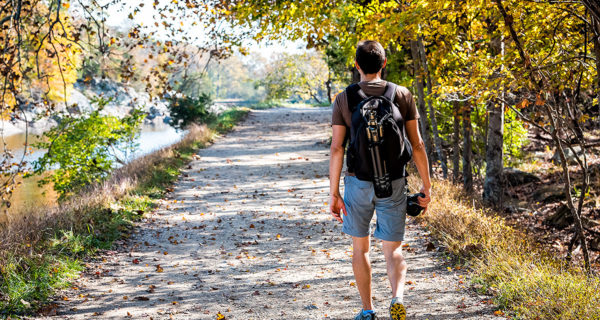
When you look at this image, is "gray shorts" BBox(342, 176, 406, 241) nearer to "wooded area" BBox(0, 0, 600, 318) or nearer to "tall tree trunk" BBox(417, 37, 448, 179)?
"wooded area" BBox(0, 0, 600, 318)

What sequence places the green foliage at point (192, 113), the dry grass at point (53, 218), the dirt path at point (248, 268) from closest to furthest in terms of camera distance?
the dirt path at point (248, 268) < the dry grass at point (53, 218) < the green foliage at point (192, 113)

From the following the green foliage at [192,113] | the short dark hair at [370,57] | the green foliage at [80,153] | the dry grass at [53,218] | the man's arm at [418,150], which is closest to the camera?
the short dark hair at [370,57]

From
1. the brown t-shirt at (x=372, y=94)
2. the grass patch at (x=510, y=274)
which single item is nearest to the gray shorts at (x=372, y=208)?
the brown t-shirt at (x=372, y=94)

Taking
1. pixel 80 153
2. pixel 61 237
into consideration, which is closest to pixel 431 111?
pixel 61 237

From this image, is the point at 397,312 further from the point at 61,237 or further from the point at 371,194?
the point at 61,237

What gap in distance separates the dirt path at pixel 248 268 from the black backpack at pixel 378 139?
5.09 feet

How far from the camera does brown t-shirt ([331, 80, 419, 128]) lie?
336 cm

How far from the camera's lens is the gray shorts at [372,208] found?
11.2ft

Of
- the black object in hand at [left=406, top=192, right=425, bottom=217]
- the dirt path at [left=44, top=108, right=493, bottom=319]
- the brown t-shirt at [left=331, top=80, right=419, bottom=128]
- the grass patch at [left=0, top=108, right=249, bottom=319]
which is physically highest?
the brown t-shirt at [left=331, top=80, right=419, bottom=128]

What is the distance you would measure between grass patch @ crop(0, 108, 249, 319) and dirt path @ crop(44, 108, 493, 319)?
0.82 feet

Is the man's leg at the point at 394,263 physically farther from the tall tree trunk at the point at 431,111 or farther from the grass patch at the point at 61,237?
the tall tree trunk at the point at 431,111

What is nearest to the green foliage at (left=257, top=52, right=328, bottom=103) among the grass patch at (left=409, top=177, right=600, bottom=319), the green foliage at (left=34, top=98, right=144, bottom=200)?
the green foliage at (left=34, top=98, right=144, bottom=200)

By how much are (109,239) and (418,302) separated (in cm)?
445

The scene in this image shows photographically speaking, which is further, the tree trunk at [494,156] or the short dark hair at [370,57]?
the tree trunk at [494,156]
